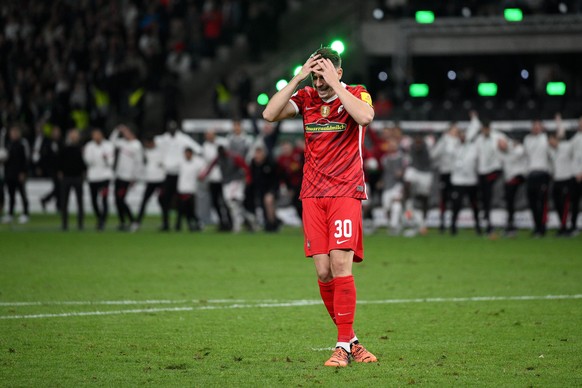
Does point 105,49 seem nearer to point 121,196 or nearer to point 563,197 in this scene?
point 121,196

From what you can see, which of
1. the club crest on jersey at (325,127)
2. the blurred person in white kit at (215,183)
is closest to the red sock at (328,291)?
the club crest on jersey at (325,127)

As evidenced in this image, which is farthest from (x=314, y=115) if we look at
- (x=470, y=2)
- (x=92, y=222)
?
(x=470, y=2)

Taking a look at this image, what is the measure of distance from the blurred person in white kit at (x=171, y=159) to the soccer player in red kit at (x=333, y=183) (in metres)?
17.7

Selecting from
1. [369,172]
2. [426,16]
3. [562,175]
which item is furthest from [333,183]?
[426,16]

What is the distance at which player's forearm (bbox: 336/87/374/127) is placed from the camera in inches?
346

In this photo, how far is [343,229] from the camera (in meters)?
9.02

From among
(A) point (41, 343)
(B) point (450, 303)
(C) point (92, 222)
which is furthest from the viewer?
(C) point (92, 222)

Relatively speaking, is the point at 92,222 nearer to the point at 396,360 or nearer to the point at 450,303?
the point at 450,303

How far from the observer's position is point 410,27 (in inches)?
1415

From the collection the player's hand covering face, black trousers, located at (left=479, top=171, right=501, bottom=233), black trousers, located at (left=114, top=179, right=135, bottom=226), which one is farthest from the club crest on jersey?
black trousers, located at (left=114, top=179, right=135, bottom=226)

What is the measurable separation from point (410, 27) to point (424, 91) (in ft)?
18.3

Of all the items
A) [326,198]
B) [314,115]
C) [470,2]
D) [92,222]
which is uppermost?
[470,2]

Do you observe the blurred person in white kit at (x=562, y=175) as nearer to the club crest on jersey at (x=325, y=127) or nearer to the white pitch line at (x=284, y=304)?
the white pitch line at (x=284, y=304)

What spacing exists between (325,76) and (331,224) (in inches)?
44.9
